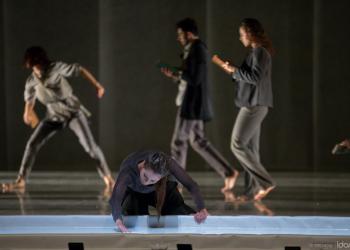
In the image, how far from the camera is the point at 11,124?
923cm

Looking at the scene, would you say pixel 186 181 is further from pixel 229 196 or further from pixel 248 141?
pixel 229 196

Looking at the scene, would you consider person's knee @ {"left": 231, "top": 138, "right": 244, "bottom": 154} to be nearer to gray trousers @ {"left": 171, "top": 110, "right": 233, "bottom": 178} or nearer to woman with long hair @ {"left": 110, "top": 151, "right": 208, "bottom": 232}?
gray trousers @ {"left": 171, "top": 110, "right": 233, "bottom": 178}

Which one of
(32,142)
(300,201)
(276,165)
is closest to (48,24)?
(32,142)

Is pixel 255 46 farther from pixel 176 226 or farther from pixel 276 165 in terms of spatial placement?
pixel 276 165

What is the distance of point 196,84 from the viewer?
691 cm

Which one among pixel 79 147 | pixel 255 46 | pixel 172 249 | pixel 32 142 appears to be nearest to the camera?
pixel 172 249

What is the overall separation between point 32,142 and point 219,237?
2.61 metres

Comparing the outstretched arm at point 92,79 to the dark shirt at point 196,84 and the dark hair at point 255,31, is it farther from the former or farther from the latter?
the dark hair at point 255,31

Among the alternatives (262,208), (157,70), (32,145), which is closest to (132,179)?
(262,208)

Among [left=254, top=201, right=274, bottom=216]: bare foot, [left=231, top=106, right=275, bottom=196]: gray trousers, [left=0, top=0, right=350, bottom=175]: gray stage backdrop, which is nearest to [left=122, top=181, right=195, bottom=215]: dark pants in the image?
[left=254, top=201, right=274, bottom=216]: bare foot

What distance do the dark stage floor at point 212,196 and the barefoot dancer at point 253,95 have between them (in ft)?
0.95

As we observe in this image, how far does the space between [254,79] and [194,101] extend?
2.57ft

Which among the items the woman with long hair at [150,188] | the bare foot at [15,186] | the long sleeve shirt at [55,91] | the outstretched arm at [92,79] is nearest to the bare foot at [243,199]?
the outstretched arm at [92,79]

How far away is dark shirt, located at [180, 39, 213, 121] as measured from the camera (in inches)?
269
